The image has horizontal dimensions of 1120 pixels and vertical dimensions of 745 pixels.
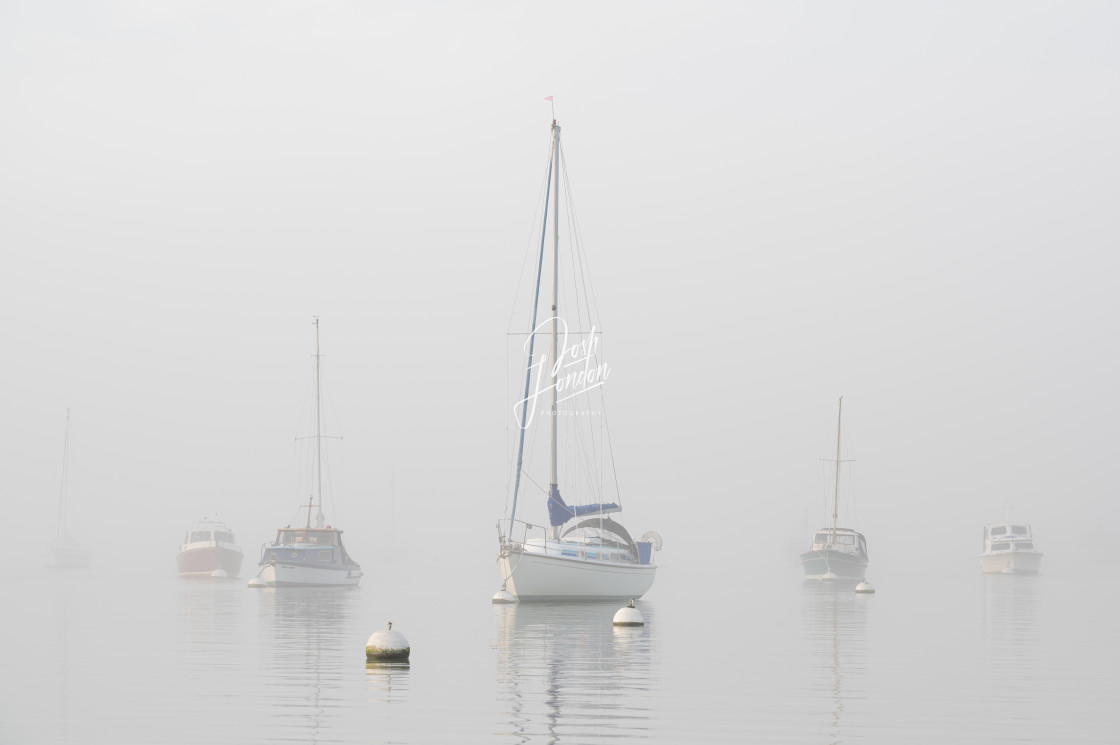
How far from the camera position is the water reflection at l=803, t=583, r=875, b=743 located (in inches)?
957

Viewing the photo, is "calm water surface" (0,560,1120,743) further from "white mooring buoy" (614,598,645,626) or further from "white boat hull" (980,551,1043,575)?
"white boat hull" (980,551,1043,575)

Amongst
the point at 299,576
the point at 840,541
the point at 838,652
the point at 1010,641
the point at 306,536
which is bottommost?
the point at 299,576

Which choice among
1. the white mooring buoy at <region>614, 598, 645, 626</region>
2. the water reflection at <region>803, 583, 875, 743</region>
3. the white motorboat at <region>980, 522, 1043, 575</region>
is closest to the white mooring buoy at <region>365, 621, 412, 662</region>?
the water reflection at <region>803, 583, 875, 743</region>

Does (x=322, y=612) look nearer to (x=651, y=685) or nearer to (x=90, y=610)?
(x=90, y=610)

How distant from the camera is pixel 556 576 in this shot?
56.1 metres

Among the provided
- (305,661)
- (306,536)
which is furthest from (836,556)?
(305,661)

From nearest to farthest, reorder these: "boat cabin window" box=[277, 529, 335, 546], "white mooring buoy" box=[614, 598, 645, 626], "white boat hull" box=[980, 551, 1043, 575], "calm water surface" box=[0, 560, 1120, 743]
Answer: "calm water surface" box=[0, 560, 1120, 743] < "white mooring buoy" box=[614, 598, 645, 626] < "boat cabin window" box=[277, 529, 335, 546] < "white boat hull" box=[980, 551, 1043, 575]

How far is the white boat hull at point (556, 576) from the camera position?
5588 centimetres

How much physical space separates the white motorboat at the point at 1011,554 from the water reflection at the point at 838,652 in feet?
240

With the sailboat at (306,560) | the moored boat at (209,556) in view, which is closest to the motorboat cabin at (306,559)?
the sailboat at (306,560)

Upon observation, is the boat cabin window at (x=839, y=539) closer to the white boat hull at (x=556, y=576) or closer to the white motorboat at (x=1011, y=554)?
the white motorboat at (x=1011, y=554)

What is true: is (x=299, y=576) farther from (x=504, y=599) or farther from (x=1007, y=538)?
(x=1007, y=538)

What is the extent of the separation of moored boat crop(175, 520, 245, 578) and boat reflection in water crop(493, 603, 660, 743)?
78.0m

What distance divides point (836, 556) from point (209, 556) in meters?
55.3
